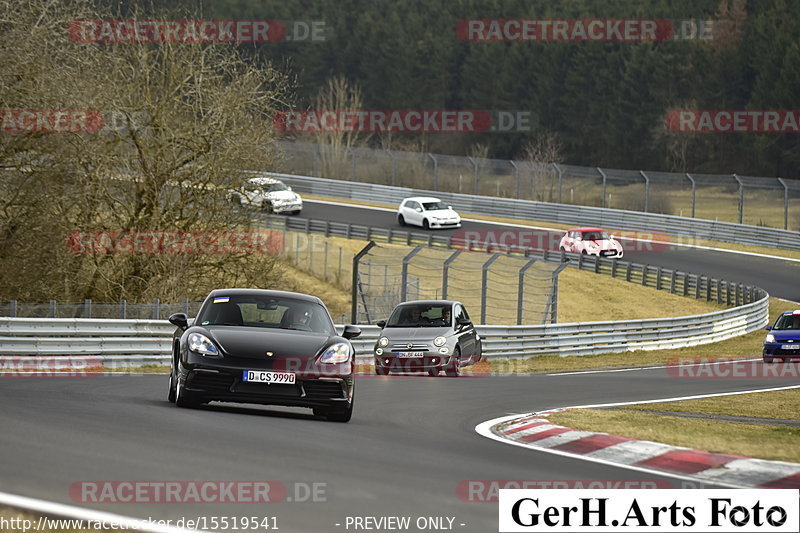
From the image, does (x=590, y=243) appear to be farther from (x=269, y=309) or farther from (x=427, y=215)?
(x=269, y=309)

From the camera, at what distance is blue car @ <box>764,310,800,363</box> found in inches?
1135

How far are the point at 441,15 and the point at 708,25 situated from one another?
25.7 m

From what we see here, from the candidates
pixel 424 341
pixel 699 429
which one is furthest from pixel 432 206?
pixel 699 429

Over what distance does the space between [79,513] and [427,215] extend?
4981cm

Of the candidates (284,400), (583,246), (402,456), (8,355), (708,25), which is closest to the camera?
(402,456)

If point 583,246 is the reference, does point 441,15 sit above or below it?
above

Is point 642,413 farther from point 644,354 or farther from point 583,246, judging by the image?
point 583,246

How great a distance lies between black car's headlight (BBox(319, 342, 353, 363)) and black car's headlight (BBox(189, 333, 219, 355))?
1119 mm

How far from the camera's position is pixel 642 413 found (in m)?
15.8

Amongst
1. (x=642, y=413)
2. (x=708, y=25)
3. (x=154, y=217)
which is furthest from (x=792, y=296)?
(x=708, y=25)

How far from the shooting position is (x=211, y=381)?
12555 mm

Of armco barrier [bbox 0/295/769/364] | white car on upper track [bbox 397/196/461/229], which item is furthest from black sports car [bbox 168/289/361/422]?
white car on upper track [bbox 397/196/461/229]

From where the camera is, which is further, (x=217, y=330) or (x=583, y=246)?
(x=583, y=246)

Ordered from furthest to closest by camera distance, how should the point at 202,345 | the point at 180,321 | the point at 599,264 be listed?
the point at 599,264
the point at 180,321
the point at 202,345
